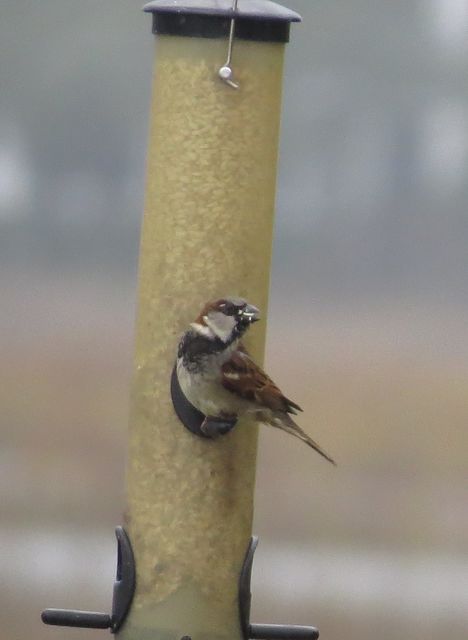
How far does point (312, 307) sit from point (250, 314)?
3619 mm

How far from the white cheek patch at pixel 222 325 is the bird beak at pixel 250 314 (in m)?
0.02

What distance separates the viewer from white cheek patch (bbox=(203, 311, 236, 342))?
304 cm

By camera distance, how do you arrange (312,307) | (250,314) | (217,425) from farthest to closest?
(312,307), (217,425), (250,314)

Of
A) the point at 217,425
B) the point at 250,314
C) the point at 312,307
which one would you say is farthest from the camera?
the point at 312,307

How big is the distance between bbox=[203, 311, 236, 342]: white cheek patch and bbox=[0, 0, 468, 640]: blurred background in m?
3.36

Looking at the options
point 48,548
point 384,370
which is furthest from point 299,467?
point 48,548

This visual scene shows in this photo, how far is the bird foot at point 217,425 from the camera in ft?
10.3

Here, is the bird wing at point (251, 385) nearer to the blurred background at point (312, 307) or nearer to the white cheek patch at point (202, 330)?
the white cheek patch at point (202, 330)

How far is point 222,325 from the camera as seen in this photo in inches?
120

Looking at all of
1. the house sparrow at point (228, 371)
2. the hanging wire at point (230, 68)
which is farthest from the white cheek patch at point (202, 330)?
the hanging wire at point (230, 68)

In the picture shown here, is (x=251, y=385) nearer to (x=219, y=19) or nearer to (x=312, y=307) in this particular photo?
(x=219, y=19)

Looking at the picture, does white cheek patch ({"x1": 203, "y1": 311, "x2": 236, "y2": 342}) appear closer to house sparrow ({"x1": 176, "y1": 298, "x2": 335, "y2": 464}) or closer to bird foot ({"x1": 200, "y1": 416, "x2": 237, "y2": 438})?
house sparrow ({"x1": 176, "y1": 298, "x2": 335, "y2": 464})

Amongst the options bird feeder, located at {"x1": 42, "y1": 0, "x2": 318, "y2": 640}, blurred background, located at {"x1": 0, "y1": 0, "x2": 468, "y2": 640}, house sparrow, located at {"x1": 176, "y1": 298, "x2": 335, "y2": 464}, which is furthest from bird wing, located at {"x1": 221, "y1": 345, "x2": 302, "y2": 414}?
blurred background, located at {"x1": 0, "y1": 0, "x2": 468, "y2": 640}

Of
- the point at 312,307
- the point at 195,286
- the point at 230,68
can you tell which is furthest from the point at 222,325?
the point at 312,307
